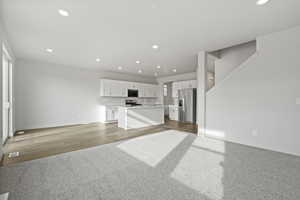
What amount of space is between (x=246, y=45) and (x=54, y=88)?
23.8 feet

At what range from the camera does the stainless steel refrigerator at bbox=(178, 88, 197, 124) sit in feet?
23.0

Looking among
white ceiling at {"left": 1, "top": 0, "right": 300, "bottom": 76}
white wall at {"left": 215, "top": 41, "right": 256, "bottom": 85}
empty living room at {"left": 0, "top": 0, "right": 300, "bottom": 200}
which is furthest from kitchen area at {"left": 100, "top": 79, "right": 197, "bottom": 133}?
white ceiling at {"left": 1, "top": 0, "right": 300, "bottom": 76}

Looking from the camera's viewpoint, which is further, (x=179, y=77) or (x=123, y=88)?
(x=179, y=77)

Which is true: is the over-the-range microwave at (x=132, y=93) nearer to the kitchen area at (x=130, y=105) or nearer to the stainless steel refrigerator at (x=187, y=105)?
the kitchen area at (x=130, y=105)

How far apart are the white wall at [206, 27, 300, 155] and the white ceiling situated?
0.46 metres

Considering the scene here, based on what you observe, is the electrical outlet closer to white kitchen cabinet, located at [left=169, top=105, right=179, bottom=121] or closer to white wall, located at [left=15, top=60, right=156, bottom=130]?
white kitchen cabinet, located at [left=169, top=105, right=179, bottom=121]

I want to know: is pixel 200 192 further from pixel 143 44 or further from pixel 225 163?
pixel 143 44

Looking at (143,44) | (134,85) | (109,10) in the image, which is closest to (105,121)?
(134,85)

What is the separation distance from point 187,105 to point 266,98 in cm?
413

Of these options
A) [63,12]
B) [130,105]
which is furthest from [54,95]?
[63,12]

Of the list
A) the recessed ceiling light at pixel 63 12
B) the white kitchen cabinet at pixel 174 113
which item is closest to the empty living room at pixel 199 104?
the recessed ceiling light at pixel 63 12

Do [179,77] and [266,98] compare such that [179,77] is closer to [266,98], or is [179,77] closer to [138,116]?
[138,116]

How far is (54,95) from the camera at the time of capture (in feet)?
18.5

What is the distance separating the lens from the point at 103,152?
2.98m
